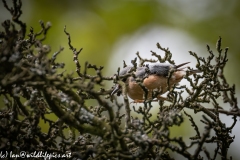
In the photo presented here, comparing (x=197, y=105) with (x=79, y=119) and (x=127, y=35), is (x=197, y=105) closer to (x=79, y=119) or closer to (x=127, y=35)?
(x=79, y=119)

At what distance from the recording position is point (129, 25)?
4820 millimetres

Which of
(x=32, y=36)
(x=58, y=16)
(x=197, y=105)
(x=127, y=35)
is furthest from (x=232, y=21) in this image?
Result: (x=32, y=36)

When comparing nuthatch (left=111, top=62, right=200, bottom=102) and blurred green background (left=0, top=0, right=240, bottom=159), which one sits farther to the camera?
blurred green background (left=0, top=0, right=240, bottom=159)

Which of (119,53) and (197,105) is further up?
(119,53)

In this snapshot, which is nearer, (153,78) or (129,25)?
(153,78)

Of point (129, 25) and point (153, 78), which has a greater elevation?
point (129, 25)

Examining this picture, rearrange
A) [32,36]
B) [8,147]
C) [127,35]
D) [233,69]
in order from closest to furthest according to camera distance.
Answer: [8,147] < [32,36] < [233,69] < [127,35]

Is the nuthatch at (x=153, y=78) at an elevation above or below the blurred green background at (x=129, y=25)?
below

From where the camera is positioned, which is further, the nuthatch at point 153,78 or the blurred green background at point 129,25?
the blurred green background at point 129,25

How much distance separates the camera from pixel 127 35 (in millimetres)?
4840

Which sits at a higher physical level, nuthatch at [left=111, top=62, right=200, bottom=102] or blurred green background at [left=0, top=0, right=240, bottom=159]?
blurred green background at [left=0, top=0, right=240, bottom=159]

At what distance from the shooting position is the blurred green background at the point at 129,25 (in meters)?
4.48

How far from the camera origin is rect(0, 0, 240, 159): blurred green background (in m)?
4.48

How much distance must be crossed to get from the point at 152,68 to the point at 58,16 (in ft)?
6.91
